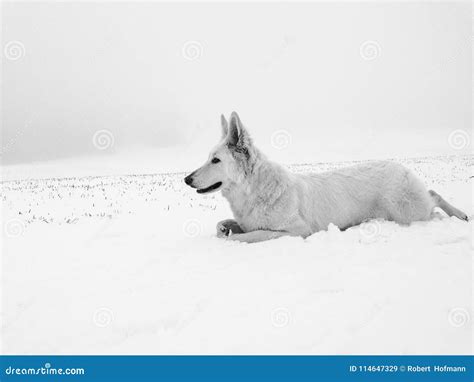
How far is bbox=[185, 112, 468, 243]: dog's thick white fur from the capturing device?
608 centimetres

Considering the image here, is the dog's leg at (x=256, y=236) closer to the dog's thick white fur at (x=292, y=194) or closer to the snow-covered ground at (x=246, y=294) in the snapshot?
the dog's thick white fur at (x=292, y=194)

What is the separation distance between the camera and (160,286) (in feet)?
12.7

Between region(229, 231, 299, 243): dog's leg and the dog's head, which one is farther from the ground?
the dog's head

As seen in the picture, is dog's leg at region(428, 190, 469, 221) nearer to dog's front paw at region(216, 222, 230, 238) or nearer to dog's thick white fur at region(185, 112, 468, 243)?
dog's thick white fur at region(185, 112, 468, 243)

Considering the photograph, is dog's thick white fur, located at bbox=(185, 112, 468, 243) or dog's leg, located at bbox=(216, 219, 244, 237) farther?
dog's leg, located at bbox=(216, 219, 244, 237)

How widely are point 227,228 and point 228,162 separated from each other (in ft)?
4.10

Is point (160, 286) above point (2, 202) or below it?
above

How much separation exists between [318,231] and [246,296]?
315 centimetres

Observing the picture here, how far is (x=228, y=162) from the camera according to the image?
20.7 ft

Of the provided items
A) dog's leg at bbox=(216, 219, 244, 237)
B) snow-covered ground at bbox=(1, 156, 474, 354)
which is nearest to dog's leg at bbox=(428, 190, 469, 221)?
snow-covered ground at bbox=(1, 156, 474, 354)

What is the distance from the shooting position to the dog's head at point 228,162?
6.12 m

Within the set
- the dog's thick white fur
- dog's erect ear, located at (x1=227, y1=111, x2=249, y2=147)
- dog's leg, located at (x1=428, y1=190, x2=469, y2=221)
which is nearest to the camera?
the dog's thick white fur
